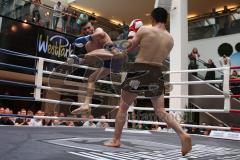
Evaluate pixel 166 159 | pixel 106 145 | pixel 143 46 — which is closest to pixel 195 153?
pixel 166 159

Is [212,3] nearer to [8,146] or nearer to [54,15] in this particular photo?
[54,15]

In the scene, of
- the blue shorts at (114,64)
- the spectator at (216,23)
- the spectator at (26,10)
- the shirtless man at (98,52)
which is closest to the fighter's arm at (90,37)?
the shirtless man at (98,52)

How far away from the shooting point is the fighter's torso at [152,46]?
2527 mm

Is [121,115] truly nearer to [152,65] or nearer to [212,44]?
[152,65]

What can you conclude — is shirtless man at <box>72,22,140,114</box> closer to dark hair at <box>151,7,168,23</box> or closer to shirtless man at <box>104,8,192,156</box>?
shirtless man at <box>104,8,192,156</box>

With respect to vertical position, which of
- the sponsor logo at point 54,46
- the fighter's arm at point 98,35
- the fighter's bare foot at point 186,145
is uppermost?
the sponsor logo at point 54,46

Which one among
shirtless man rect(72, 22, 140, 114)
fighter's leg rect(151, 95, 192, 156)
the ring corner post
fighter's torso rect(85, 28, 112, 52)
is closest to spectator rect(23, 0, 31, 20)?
the ring corner post

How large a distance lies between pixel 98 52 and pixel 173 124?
0.90 metres

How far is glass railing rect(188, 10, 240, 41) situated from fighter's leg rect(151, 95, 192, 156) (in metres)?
7.96

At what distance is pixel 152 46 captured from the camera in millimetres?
2533

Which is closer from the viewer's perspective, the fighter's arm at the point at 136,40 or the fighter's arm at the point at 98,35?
the fighter's arm at the point at 136,40

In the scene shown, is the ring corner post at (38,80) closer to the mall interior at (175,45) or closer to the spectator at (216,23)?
the mall interior at (175,45)

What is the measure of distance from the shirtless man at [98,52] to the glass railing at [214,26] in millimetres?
7723

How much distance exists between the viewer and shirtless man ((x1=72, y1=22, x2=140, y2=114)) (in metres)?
2.76
